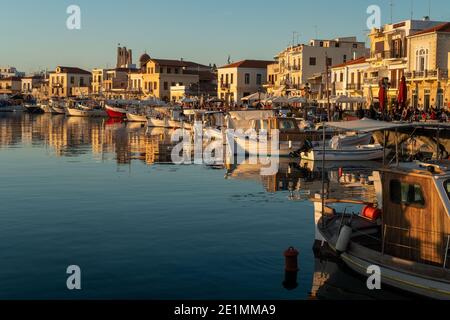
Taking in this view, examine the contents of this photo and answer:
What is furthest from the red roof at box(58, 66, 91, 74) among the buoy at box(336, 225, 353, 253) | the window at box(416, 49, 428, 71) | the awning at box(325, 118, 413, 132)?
the buoy at box(336, 225, 353, 253)

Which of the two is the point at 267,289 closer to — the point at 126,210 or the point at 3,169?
the point at 126,210

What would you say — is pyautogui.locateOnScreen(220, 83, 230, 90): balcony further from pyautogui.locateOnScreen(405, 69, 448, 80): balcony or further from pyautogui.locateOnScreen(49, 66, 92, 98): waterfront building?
pyautogui.locateOnScreen(49, 66, 92, 98): waterfront building

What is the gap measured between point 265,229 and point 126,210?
19.3 ft

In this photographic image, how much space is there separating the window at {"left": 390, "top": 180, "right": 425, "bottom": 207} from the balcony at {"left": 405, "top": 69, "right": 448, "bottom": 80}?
42.4m

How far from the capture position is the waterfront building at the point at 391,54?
211ft

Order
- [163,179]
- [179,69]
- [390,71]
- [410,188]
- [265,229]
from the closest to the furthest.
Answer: [410,188] < [265,229] < [163,179] < [390,71] < [179,69]

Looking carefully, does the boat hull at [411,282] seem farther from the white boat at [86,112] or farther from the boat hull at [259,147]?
the white boat at [86,112]

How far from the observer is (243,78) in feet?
362

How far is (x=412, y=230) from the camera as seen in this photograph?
14734 mm

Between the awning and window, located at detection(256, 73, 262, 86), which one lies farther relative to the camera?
window, located at detection(256, 73, 262, 86)

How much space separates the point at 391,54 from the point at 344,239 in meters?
53.4

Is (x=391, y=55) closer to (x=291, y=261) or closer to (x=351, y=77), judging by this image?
(x=351, y=77)

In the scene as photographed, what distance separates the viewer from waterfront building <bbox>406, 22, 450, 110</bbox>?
55375mm
